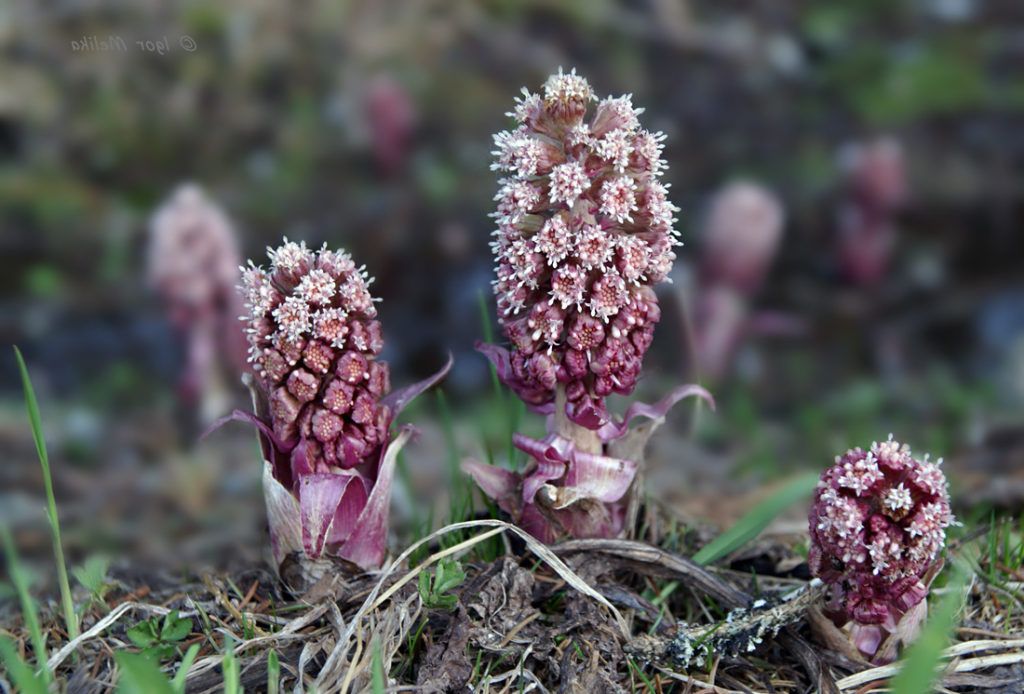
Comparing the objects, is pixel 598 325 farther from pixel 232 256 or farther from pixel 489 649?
pixel 232 256

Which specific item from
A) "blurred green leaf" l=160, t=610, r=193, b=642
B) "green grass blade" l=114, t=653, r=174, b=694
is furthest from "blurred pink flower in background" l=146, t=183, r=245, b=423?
"green grass blade" l=114, t=653, r=174, b=694

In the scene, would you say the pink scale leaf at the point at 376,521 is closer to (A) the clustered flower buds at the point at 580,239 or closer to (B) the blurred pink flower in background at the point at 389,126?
(A) the clustered flower buds at the point at 580,239

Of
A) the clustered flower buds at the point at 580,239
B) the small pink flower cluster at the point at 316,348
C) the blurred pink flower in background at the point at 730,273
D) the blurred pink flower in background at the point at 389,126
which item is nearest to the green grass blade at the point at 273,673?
the small pink flower cluster at the point at 316,348

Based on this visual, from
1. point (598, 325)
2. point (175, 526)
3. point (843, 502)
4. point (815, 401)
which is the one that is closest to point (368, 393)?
Result: point (598, 325)

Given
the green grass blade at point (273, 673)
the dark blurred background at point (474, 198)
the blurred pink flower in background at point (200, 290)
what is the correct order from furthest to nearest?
the dark blurred background at point (474, 198), the blurred pink flower in background at point (200, 290), the green grass blade at point (273, 673)

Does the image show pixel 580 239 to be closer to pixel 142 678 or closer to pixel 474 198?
pixel 142 678
